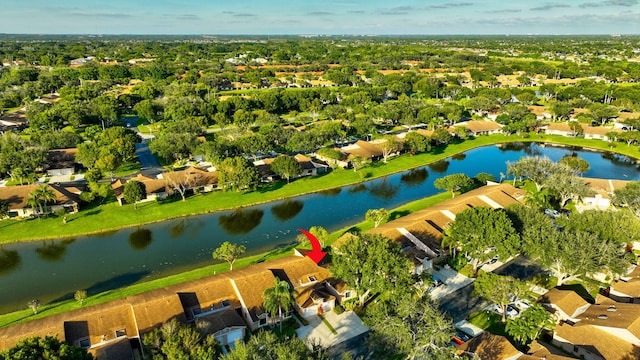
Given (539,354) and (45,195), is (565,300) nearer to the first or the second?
(539,354)

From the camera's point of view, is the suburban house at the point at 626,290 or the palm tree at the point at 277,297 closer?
the palm tree at the point at 277,297

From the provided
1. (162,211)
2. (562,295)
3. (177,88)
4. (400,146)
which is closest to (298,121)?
(400,146)

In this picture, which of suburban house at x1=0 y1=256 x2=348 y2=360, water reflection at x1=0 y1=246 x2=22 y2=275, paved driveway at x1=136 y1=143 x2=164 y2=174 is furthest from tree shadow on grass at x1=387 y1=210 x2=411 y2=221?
water reflection at x1=0 y1=246 x2=22 y2=275

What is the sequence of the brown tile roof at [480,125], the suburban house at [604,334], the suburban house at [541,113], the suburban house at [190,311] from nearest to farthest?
the suburban house at [604,334] → the suburban house at [190,311] → the brown tile roof at [480,125] → the suburban house at [541,113]

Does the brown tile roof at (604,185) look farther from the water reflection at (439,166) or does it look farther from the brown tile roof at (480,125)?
the brown tile roof at (480,125)

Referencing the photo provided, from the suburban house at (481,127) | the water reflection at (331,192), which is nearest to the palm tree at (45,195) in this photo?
the water reflection at (331,192)
